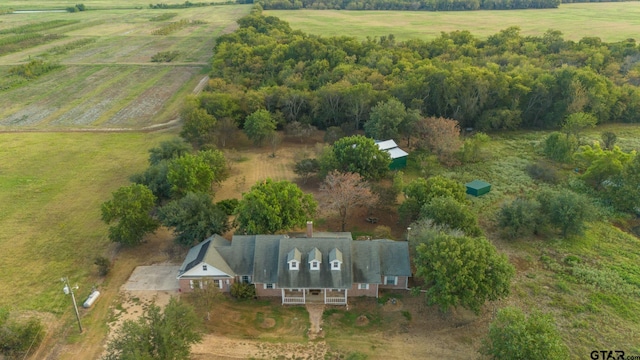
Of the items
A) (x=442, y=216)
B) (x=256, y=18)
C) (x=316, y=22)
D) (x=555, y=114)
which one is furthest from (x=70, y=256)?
(x=316, y=22)

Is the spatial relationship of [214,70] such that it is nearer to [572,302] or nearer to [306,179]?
[306,179]

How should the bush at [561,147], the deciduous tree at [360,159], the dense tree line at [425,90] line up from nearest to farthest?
1. the deciduous tree at [360,159]
2. the bush at [561,147]
3. the dense tree line at [425,90]

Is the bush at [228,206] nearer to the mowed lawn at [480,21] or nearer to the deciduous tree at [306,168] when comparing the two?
the deciduous tree at [306,168]

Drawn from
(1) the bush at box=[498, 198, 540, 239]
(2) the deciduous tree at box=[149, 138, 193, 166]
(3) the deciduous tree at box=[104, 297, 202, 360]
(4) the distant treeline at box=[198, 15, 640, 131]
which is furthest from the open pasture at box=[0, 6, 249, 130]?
(1) the bush at box=[498, 198, 540, 239]

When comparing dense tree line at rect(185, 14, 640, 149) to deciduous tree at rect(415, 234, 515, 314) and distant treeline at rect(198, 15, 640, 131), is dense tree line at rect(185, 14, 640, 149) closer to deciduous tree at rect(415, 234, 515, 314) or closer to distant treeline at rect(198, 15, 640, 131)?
distant treeline at rect(198, 15, 640, 131)

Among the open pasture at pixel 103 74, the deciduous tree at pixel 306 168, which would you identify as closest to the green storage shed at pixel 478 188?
the deciduous tree at pixel 306 168

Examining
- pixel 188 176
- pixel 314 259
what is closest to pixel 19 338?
pixel 188 176
